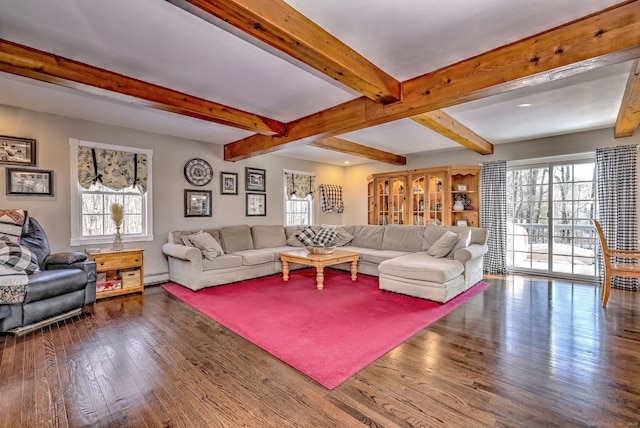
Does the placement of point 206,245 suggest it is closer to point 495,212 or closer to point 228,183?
point 228,183

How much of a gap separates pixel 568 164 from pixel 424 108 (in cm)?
396

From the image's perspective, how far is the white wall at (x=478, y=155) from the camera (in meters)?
4.64

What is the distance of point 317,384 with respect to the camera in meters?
2.00

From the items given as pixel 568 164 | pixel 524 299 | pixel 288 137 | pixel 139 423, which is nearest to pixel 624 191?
pixel 568 164

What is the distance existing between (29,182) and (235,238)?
273cm

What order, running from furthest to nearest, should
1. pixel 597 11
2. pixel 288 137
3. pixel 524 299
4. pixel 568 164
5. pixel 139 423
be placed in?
pixel 568 164 < pixel 288 137 < pixel 524 299 < pixel 597 11 < pixel 139 423

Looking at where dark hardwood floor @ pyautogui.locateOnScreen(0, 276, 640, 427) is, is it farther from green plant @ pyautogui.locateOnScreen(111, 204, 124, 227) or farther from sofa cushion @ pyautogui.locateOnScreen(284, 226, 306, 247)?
sofa cushion @ pyautogui.locateOnScreen(284, 226, 306, 247)

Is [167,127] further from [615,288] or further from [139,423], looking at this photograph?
[615,288]

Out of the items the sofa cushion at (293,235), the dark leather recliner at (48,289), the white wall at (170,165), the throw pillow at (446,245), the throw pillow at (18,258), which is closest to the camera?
the dark leather recliner at (48,289)

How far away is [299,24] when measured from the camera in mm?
1865

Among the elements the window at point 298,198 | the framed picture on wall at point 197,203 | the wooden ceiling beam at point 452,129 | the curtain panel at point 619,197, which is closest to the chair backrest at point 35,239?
the framed picture on wall at point 197,203

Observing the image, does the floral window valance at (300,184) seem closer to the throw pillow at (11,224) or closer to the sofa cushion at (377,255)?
the sofa cushion at (377,255)

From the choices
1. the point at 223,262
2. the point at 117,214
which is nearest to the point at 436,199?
the point at 223,262

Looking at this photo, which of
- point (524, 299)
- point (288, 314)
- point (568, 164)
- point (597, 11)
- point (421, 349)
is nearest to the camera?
point (597, 11)
